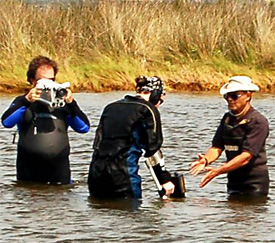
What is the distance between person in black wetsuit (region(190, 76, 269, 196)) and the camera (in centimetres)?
871

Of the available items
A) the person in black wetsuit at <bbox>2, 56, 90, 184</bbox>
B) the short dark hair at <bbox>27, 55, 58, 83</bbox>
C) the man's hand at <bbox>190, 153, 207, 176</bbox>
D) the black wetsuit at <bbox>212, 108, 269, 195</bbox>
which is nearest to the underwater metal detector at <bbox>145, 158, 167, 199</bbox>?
the man's hand at <bbox>190, 153, 207, 176</bbox>

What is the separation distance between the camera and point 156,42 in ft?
85.4

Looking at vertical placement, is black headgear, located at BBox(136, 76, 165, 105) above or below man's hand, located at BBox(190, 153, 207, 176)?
above

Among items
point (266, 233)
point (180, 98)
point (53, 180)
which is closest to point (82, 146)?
point (53, 180)

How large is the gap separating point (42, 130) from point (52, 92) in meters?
0.55

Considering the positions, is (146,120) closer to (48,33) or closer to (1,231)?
(1,231)

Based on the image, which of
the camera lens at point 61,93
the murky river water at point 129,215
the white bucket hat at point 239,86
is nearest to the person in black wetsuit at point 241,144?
the white bucket hat at point 239,86

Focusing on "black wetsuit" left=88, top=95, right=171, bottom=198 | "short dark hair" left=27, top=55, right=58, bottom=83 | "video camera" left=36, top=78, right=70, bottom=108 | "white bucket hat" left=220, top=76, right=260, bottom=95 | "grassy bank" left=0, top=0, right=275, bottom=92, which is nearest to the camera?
"black wetsuit" left=88, top=95, right=171, bottom=198

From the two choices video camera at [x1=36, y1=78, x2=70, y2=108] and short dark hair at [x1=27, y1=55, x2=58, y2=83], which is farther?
short dark hair at [x1=27, y1=55, x2=58, y2=83]

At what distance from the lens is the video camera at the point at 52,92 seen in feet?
30.0

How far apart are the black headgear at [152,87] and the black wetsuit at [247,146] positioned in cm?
77

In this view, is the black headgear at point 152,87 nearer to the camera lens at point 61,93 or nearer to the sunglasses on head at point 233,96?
the sunglasses on head at point 233,96

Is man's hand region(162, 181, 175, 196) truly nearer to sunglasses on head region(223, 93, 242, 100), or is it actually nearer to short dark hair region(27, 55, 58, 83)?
sunglasses on head region(223, 93, 242, 100)

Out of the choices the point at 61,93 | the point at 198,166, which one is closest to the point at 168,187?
the point at 198,166
